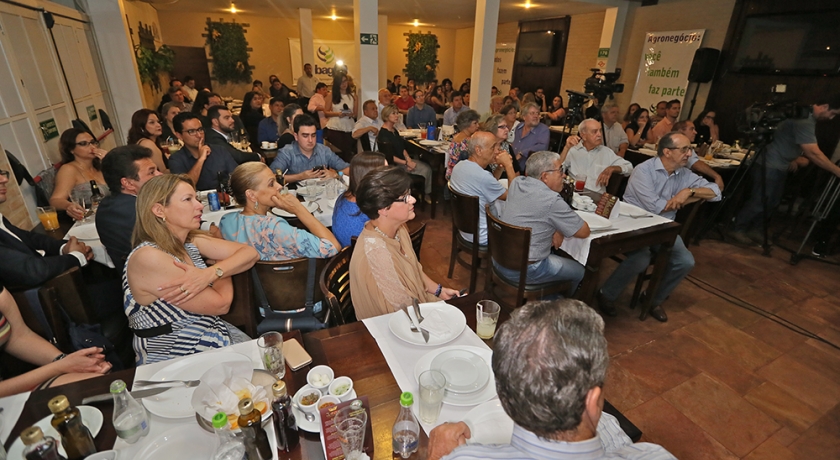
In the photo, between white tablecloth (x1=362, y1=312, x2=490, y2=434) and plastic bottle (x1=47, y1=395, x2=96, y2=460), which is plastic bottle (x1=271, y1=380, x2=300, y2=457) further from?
plastic bottle (x1=47, y1=395, x2=96, y2=460)

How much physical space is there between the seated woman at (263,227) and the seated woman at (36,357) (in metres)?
0.77

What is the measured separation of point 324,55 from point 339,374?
12.6 meters

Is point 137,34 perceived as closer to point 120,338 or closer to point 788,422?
point 120,338

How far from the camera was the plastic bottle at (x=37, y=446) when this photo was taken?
0.81 metres

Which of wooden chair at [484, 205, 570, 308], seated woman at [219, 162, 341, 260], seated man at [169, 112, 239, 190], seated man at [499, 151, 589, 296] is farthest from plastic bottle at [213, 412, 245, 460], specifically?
seated man at [169, 112, 239, 190]

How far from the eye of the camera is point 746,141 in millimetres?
5953

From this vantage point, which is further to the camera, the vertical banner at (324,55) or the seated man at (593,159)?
the vertical banner at (324,55)

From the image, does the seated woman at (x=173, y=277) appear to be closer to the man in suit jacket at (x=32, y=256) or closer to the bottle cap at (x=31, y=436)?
the man in suit jacket at (x=32, y=256)

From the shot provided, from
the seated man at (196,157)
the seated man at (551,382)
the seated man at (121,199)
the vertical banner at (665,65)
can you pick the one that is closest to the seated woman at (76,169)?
the seated man at (196,157)

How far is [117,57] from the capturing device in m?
5.80

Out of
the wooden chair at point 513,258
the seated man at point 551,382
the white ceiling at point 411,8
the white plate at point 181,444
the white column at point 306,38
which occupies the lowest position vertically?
the wooden chair at point 513,258

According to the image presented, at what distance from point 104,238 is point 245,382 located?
1.66 m

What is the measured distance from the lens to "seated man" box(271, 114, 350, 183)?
3510mm

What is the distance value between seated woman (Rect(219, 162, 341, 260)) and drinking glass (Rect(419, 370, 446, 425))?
3.78 feet
